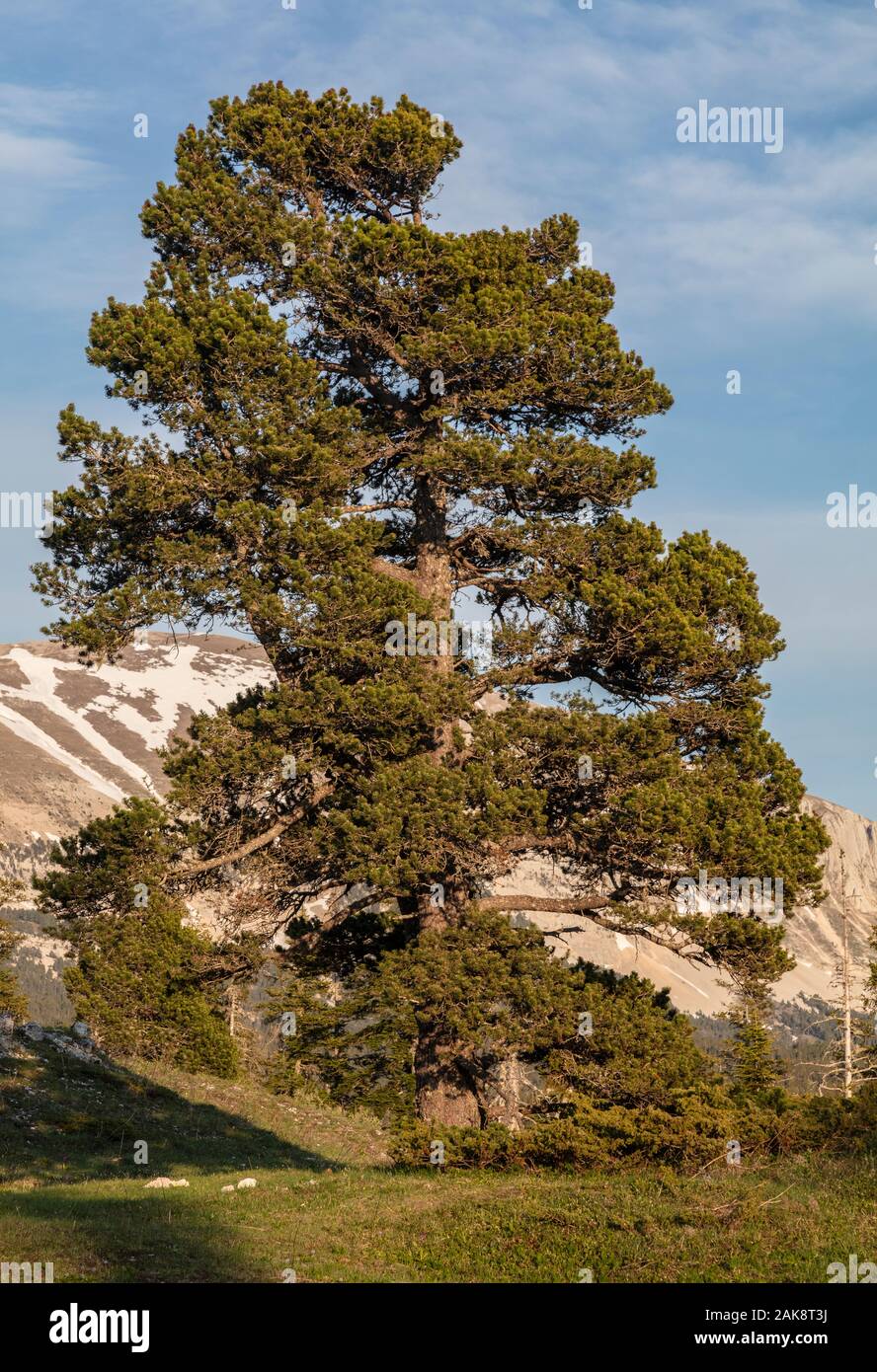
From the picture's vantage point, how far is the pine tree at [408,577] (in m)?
18.8

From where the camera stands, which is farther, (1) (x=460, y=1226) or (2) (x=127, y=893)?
(2) (x=127, y=893)

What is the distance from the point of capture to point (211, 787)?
63.5ft

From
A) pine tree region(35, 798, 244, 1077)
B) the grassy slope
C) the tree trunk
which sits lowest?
the grassy slope

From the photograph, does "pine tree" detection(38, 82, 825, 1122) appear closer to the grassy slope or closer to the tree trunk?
the tree trunk

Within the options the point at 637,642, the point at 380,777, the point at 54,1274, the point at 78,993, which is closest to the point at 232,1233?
the point at 54,1274

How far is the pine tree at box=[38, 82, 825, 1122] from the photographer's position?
18828 mm

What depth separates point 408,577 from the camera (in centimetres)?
2183

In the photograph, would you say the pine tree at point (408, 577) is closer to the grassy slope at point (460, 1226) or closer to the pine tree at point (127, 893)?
the pine tree at point (127, 893)

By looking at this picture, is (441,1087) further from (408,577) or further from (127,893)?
(408,577)

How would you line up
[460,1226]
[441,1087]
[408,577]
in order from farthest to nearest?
[408,577] < [441,1087] < [460,1226]

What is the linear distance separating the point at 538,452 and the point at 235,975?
10111mm

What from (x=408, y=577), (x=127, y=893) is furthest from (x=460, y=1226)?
(x=408, y=577)

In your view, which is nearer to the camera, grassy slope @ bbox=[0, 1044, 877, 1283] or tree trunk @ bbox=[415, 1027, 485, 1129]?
grassy slope @ bbox=[0, 1044, 877, 1283]

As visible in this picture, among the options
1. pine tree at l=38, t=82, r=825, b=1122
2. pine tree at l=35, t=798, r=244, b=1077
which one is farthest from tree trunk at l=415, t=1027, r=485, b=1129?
pine tree at l=35, t=798, r=244, b=1077
